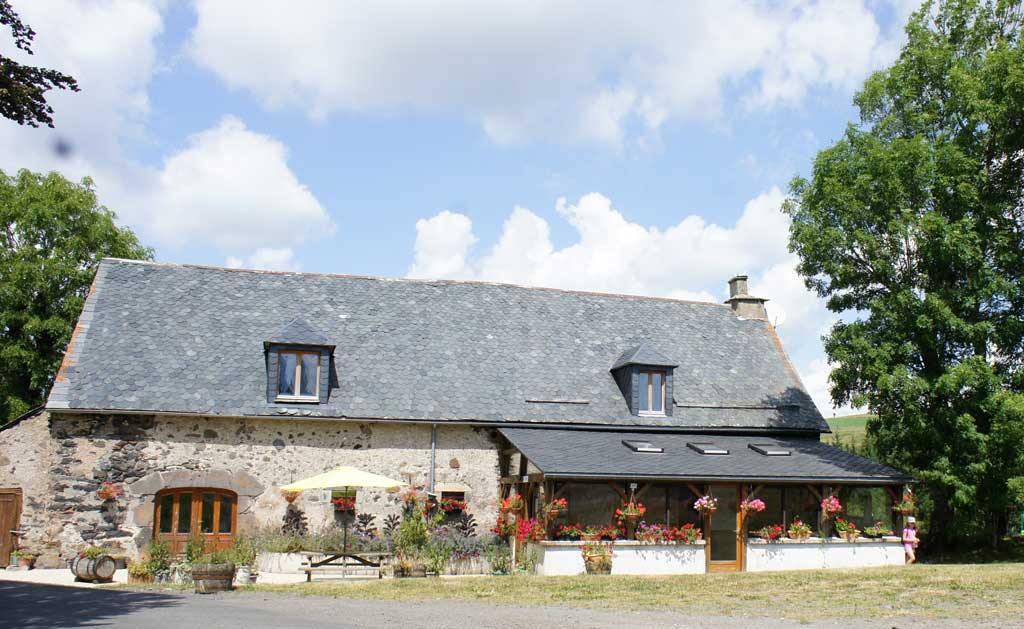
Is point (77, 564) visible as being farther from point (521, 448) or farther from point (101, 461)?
point (521, 448)

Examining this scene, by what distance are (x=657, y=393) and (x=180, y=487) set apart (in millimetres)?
11429

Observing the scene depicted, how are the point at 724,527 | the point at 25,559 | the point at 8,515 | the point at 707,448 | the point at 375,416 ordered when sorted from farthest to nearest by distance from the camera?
the point at 724,527
the point at 707,448
the point at 375,416
the point at 8,515
the point at 25,559

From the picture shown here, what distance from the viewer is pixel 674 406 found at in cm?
2219

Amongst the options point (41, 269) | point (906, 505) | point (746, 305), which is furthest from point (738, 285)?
point (41, 269)

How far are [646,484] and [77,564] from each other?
1088 cm

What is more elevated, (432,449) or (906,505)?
(432,449)

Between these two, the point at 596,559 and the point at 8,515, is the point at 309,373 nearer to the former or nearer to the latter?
the point at 8,515

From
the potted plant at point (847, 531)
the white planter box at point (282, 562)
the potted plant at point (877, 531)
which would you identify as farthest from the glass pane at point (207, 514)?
the potted plant at point (877, 531)

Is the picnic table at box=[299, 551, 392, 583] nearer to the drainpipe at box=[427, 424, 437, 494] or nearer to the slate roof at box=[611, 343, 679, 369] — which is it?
the drainpipe at box=[427, 424, 437, 494]

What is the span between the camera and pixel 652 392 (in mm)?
22172

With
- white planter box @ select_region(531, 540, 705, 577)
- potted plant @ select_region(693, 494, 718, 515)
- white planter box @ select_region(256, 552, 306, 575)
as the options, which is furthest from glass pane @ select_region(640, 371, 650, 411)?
white planter box @ select_region(256, 552, 306, 575)

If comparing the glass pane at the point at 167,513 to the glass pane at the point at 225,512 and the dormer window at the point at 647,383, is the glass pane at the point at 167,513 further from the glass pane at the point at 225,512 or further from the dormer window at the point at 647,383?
the dormer window at the point at 647,383

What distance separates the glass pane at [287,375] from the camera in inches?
766

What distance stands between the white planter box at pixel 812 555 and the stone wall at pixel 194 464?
19.3 ft
